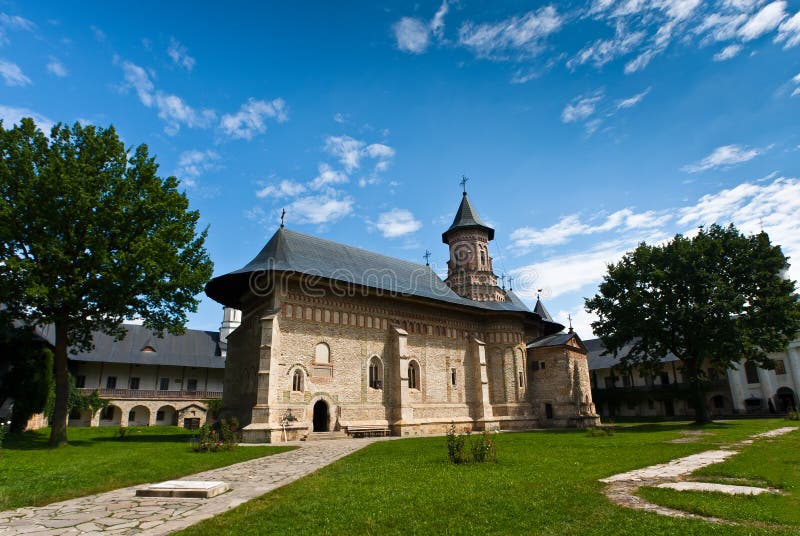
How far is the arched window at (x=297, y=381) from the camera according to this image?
2097 cm

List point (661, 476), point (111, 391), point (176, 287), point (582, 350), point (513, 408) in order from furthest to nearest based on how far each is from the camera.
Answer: point (111, 391) → point (582, 350) → point (513, 408) → point (176, 287) → point (661, 476)

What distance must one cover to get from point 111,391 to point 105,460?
26788mm

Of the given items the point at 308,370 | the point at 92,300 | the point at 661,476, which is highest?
the point at 92,300

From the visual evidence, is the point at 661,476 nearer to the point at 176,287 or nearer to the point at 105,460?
the point at 105,460

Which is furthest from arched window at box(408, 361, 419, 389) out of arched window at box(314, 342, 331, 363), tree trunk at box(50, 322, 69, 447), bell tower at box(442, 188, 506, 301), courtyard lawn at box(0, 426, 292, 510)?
tree trunk at box(50, 322, 69, 447)

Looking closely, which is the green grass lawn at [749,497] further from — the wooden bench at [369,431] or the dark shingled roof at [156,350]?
the dark shingled roof at [156,350]

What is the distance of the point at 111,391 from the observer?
3497 centimetres

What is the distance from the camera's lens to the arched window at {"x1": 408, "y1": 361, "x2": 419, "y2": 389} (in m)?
25.7

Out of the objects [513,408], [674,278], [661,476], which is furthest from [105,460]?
[674,278]

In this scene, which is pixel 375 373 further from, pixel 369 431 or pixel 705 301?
pixel 705 301

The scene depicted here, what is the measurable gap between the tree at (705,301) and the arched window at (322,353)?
15740mm

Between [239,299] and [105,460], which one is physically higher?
[239,299]

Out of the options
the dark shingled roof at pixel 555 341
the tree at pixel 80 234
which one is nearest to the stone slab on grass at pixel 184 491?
the tree at pixel 80 234

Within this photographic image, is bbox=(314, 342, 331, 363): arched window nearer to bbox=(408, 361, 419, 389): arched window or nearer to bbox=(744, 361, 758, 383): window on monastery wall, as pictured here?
bbox=(408, 361, 419, 389): arched window
